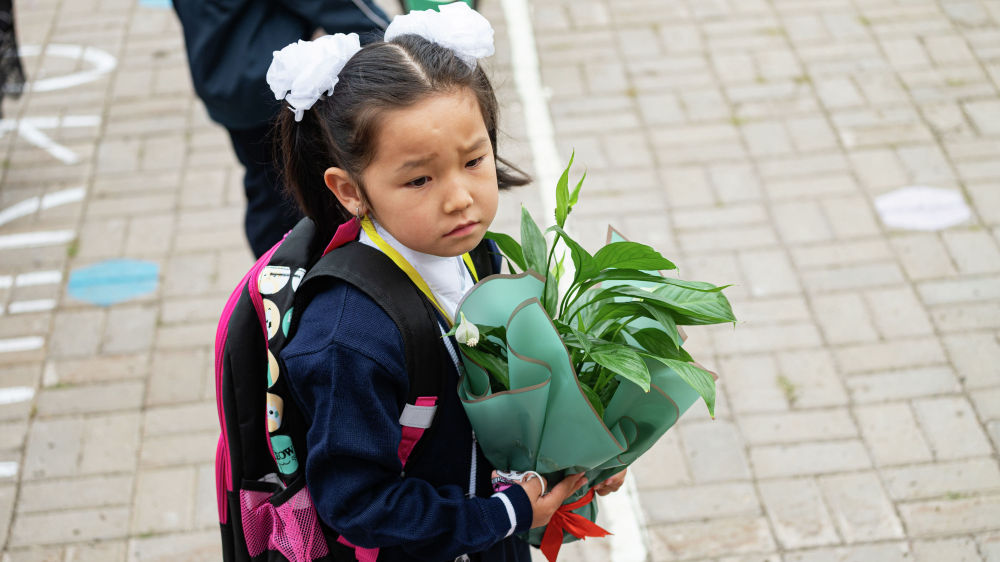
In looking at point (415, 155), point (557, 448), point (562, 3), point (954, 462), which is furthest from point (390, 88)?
point (562, 3)

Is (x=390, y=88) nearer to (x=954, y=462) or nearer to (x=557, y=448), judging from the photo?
(x=557, y=448)

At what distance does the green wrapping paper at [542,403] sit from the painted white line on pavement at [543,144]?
124 centimetres

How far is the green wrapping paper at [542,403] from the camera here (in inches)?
62.9

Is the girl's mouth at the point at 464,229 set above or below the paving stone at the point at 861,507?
above

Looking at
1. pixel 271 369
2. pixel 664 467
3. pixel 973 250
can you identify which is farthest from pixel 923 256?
pixel 271 369

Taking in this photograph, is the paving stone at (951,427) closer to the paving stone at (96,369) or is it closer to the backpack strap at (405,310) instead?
the backpack strap at (405,310)

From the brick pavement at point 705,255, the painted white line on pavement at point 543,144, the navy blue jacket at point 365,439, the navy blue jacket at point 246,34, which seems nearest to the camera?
the navy blue jacket at point 365,439

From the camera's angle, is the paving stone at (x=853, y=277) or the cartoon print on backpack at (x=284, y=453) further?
the paving stone at (x=853, y=277)

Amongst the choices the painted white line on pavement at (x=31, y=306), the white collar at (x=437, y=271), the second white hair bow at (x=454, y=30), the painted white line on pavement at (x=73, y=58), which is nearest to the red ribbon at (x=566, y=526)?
the white collar at (x=437, y=271)

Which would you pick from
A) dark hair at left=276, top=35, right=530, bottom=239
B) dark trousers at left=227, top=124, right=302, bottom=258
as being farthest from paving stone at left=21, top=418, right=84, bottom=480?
dark hair at left=276, top=35, right=530, bottom=239

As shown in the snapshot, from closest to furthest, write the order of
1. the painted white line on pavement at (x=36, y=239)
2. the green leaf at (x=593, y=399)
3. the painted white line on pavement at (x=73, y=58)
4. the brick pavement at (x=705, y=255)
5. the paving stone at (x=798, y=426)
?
the green leaf at (x=593, y=399) → the brick pavement at (x=705, y=255) → the paving stone at (x=798, y=426) → the painted white line on pavement at (x=36, y=239) → the painted white line on pavement at (x=73, y=58)

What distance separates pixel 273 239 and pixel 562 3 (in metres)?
2.90

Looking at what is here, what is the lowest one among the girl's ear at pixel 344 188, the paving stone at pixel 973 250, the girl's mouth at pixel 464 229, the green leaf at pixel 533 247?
the paving stone at pixel 973 250

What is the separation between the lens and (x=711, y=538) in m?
2.99
